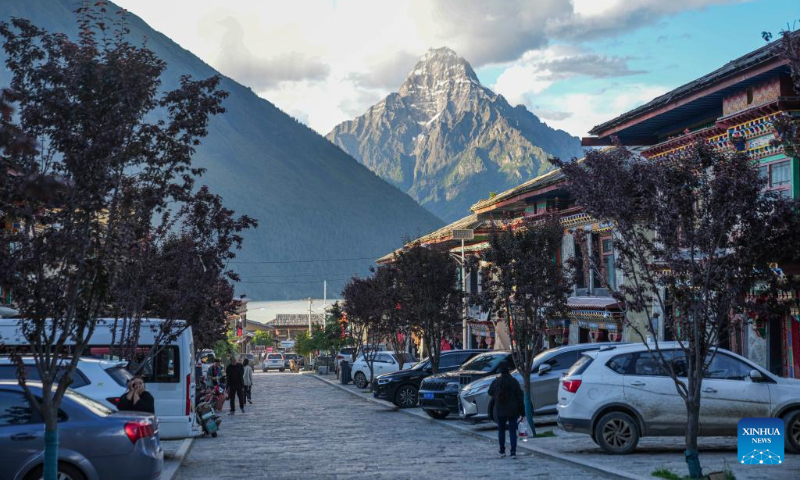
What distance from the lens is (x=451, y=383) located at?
27516mm

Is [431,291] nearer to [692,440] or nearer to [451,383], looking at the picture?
[451,383]

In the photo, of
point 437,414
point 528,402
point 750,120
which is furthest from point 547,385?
point 750,120

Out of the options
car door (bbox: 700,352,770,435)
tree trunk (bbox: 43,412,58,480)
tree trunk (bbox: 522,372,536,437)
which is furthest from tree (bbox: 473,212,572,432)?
tree trunk (bbox: 43,412,58,480)

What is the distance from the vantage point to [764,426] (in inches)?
483

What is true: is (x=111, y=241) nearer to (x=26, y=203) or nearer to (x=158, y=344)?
(x=26, y=203)

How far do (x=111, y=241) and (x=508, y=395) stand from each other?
9045 millimetres

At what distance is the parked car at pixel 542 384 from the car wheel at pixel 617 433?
652cm

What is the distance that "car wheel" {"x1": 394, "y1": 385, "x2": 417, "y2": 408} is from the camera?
33.8m

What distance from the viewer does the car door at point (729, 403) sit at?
17.3m

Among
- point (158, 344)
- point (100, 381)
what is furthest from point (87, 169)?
point (158, 344)

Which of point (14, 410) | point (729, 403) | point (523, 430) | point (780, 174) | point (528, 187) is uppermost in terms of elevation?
point (528, 187)

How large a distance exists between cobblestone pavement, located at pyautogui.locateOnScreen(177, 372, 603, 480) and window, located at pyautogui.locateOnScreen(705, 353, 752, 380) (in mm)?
3127

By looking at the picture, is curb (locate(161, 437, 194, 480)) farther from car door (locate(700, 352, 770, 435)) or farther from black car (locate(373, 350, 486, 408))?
black car (locate(373, 350, 486, 408))

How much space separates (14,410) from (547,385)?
47.6 feet
